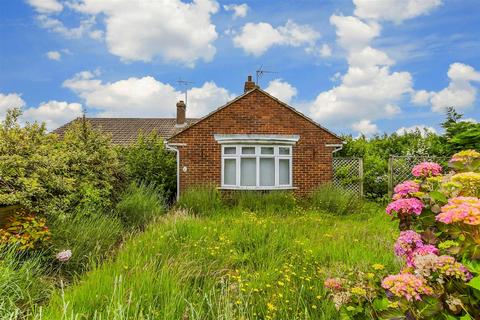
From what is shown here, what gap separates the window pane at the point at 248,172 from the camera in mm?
16875

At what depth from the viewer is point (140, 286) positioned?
4.84 m

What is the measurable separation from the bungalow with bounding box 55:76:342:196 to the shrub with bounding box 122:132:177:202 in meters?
1.05

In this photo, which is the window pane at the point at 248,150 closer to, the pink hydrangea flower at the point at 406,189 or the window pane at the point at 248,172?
the window pane at the point at 248,172

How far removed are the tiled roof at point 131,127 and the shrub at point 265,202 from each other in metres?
16.0

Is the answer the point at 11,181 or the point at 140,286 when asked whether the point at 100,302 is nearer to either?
the point at 140,286

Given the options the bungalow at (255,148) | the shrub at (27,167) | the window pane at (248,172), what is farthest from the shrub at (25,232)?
the window pane at (248,172)

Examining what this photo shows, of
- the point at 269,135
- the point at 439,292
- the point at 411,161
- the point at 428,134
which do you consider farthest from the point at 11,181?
A: the point at 428,134

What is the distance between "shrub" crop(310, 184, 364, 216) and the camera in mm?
14851

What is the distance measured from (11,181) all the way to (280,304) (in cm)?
599

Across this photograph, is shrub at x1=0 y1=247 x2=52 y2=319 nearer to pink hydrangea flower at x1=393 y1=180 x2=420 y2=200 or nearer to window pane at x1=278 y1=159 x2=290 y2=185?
pink hydrangea flower at x1=393 y1=180 x2=420 y2=200

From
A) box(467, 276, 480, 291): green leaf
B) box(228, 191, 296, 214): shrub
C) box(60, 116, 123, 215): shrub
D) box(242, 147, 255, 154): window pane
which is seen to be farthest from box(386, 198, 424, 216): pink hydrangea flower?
box(242, 147, 255, 154): window pane

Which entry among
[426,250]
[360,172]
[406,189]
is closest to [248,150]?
[360,172]

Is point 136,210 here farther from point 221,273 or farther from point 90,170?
point 221,273

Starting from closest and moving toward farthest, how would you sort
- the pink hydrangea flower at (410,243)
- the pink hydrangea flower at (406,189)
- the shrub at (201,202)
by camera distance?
the pink hydrangea flower at (410,243)
the pink hydrangea flower at (406,189)
the shrub at (201,202)
